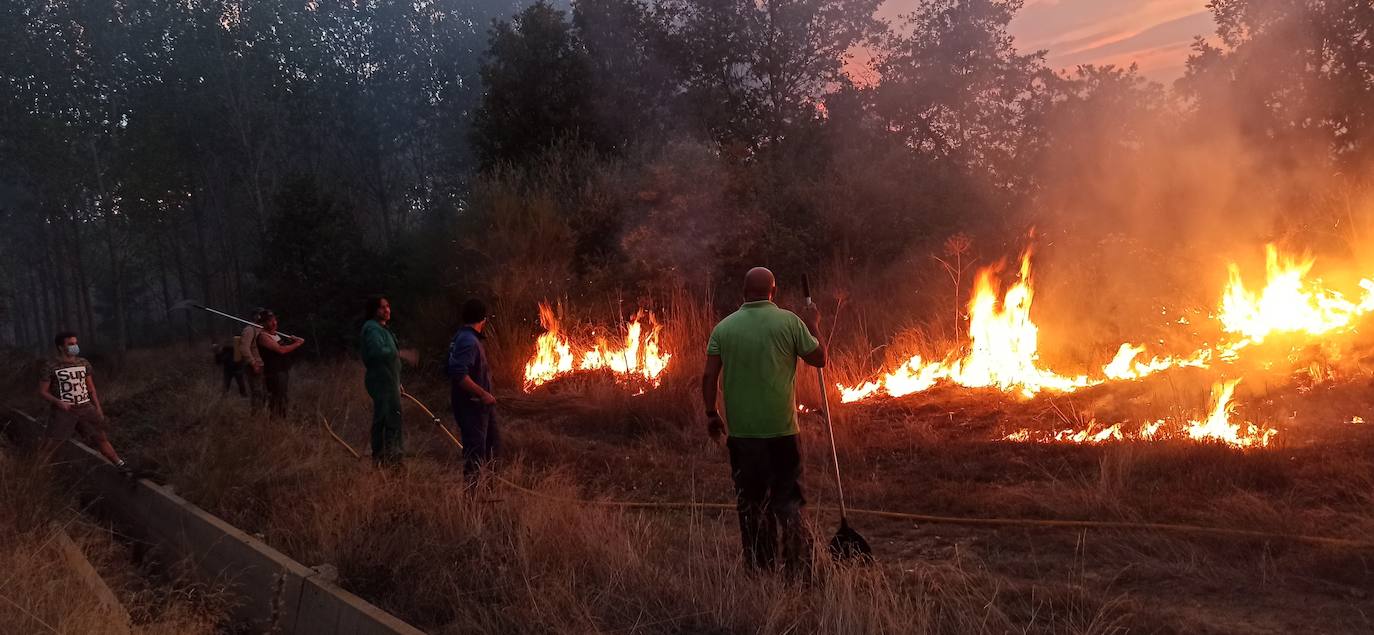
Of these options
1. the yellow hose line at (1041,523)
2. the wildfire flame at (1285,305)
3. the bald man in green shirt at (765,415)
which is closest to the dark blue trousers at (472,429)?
the yellow hose line at (1041,523)

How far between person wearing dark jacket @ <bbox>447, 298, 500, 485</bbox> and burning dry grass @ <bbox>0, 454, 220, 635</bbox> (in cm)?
211

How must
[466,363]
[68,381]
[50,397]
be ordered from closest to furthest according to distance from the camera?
[466,363] < [50,397] < [68,381]

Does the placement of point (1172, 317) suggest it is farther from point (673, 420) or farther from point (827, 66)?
point (827, 66)

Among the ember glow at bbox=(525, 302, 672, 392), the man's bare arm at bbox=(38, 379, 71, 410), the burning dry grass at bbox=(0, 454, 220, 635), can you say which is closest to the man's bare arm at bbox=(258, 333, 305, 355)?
the man's bare arm at bbox=(38, 379, 71, 410)

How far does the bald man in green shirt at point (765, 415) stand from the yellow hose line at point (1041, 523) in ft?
3.33

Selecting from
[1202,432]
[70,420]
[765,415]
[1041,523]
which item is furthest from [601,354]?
[765,415]

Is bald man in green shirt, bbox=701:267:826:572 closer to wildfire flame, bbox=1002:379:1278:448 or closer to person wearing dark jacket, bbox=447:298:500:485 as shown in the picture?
person wearing dark jacket, bbox=447:298:500:485

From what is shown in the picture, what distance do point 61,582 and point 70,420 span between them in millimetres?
4598

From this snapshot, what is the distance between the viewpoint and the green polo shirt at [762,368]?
5234mm

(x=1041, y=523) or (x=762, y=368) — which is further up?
(x=762, y=368)

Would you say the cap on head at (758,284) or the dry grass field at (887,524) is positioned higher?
the cap on head at (758,284)

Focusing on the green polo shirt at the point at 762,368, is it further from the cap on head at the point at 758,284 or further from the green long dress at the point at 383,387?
the green long dress at the point at 383,387

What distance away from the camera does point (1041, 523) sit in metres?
6.61

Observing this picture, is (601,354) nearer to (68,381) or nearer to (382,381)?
(382,381)
